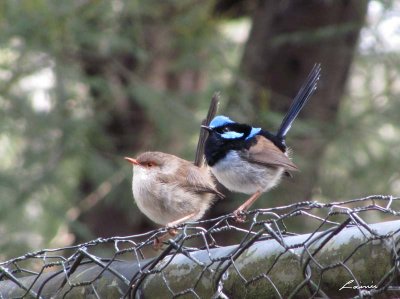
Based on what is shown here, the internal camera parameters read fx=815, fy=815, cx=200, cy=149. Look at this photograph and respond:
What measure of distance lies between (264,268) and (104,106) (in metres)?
8.01

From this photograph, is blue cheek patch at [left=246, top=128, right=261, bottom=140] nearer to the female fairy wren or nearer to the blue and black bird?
the blue and black bird

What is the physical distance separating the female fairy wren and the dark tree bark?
2684 mm

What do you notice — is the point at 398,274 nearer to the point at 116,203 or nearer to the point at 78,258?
the point at 78,258

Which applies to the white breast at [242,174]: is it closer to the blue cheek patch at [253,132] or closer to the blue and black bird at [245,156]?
the blue and black bird at [245,156]

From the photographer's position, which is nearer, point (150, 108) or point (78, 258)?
point (78, 258)

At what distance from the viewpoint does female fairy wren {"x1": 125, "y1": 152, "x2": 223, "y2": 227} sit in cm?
505

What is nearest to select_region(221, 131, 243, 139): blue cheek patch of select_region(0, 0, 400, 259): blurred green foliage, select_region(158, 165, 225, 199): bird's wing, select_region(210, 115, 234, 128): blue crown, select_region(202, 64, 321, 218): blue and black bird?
select_region(202, 64, 321, 218): blue and black bird

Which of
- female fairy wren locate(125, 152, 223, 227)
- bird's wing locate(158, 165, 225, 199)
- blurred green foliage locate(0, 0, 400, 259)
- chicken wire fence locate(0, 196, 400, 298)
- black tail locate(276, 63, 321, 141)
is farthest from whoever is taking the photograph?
blurred green foliage locate(0, 0, 400, 259)

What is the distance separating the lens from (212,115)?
5.35 m

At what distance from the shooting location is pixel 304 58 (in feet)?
27.8

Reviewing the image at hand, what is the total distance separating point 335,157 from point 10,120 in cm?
362

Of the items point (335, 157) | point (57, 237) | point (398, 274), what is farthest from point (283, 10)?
point (398, 274)

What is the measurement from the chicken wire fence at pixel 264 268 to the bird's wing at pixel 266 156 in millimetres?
2582

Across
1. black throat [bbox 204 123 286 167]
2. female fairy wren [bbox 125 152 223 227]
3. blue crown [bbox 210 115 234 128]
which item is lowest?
female fairy wren [bbox 125 152 223 227]
